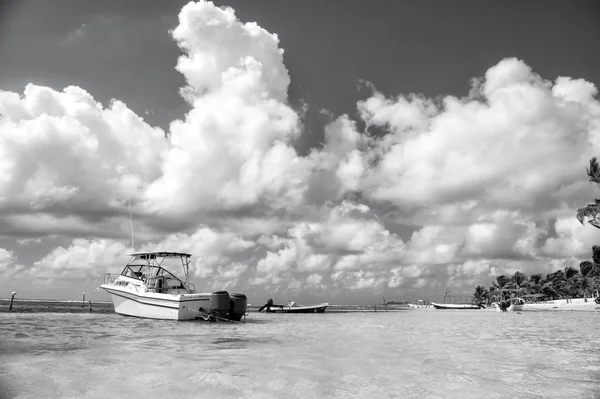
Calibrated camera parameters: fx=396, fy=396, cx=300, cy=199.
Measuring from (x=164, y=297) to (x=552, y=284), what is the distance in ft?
377

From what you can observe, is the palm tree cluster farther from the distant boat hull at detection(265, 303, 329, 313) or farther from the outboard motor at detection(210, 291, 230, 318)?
the outboard motor at detection(210, 291, 230, 318)

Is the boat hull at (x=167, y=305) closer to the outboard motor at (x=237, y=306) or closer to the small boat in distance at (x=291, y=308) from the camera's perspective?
the outboard motor at (x=237, y=306)

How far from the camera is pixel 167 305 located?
94.2 feet

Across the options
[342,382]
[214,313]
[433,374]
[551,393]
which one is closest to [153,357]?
[342,382]

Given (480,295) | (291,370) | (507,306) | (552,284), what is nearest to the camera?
(291,370)

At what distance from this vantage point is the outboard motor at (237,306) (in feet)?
98.2

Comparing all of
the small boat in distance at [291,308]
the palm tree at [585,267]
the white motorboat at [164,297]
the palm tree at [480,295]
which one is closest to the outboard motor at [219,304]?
the white motorboat at [164,297]

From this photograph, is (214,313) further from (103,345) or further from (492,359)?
(492,359)

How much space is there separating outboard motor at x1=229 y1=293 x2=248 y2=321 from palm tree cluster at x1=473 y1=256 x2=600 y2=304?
8546 cm

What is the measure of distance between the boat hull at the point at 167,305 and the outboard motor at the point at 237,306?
1.89 m

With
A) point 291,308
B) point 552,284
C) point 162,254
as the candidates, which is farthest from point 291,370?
point 552,284

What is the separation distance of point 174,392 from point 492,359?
9427 mm

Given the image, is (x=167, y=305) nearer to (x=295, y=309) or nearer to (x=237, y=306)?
(x=237, y=306)

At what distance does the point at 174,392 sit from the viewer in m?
7.48
